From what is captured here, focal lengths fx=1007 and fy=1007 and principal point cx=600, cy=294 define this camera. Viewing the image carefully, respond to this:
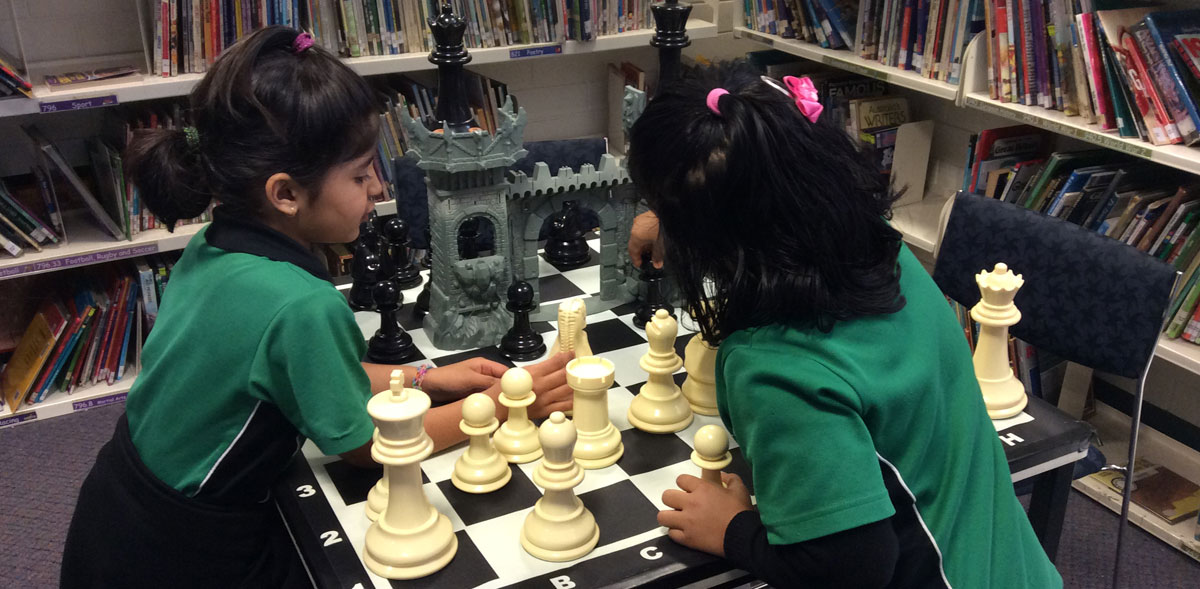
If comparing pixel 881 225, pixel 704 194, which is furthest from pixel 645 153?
pixel 881 225

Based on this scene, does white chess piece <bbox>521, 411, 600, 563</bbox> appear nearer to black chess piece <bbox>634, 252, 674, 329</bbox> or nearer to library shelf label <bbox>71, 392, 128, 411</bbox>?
black chess piece <bbox>634, 252, 674, 329</bbox>

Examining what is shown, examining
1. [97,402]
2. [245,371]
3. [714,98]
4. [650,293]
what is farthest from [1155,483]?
[97,402]

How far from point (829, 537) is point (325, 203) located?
804 mm

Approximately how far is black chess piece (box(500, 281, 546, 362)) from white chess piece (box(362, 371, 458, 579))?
554 mm

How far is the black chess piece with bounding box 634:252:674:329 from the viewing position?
187 cm

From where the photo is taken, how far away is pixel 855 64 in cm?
302

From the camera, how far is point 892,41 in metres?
2.94

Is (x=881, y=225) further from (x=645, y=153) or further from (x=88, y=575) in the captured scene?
(x=88, y=575)

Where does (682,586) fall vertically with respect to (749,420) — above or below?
below

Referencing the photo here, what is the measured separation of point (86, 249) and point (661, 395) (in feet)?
6.71

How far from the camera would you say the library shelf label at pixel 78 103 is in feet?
8.69

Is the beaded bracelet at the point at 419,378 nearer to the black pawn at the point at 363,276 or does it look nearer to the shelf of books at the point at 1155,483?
the black pawn at the point at 363,276

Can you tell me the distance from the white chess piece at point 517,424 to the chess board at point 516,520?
2cm

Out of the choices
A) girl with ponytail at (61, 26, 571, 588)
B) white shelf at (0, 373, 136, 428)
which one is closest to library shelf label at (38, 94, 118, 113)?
white shelf at (0, 373, 136, 428)
